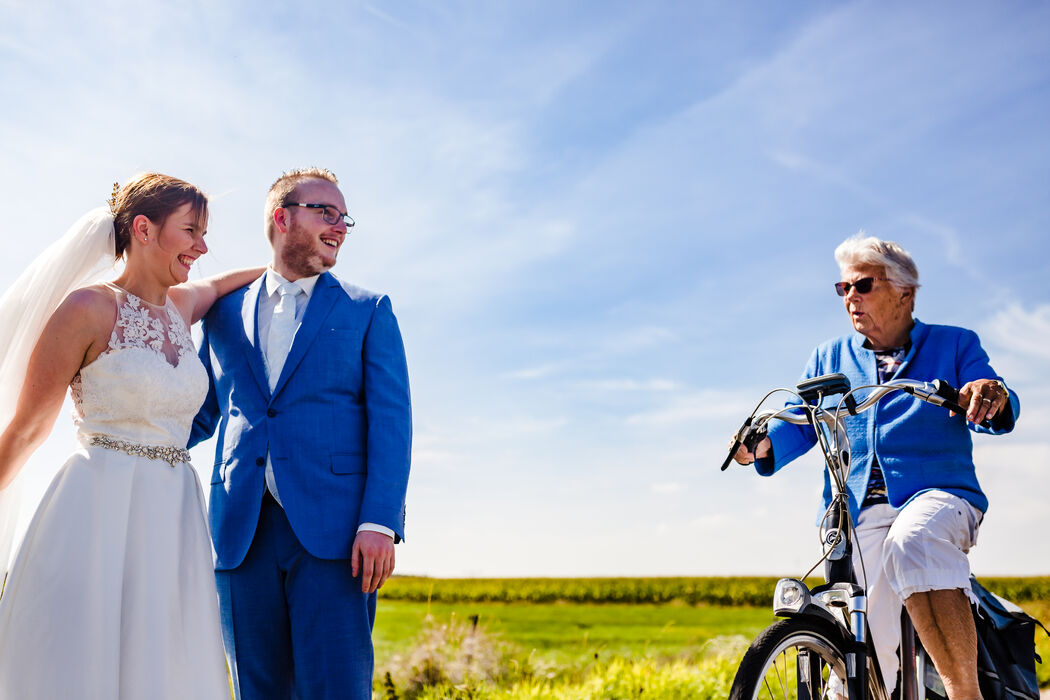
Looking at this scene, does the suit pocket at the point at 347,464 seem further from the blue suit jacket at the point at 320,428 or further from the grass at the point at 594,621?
the grass at the point at 594,621

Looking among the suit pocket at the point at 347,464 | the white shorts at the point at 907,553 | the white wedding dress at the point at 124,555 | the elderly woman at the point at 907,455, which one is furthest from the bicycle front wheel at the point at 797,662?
the white wedding dress at the point at 124,555

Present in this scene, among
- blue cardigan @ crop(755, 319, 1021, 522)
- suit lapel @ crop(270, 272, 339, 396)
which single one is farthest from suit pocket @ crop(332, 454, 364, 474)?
blue cardigan @ crop(755, 319, 1021, 522)

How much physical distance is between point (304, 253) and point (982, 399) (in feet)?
8.51

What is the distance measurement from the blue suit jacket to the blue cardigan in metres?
1.70

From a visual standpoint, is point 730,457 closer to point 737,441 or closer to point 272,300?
point 737,441

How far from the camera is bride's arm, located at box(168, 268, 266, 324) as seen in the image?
127 inches

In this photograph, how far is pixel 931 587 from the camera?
3285mm

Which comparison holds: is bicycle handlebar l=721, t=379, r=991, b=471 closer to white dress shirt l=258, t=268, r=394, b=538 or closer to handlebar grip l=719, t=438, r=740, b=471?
handlebar grip l=719, t=438, r=740, b=471

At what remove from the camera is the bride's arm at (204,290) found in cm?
323

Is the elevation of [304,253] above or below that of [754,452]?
above

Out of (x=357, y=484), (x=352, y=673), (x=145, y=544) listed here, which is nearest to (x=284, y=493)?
(x=357, y=484)

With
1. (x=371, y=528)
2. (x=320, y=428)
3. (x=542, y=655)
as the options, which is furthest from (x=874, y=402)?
(x=542, y=655)

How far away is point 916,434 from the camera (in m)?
3.67

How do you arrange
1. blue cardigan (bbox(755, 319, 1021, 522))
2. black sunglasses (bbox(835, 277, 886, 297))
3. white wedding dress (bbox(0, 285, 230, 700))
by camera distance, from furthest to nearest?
black sunglasses (bbox(835, 277, 886, 297)) → blue cardigan (bbox(755, 319, 1021, 522)) → white wedding dress (bbox(0, 285, 230, 700))
